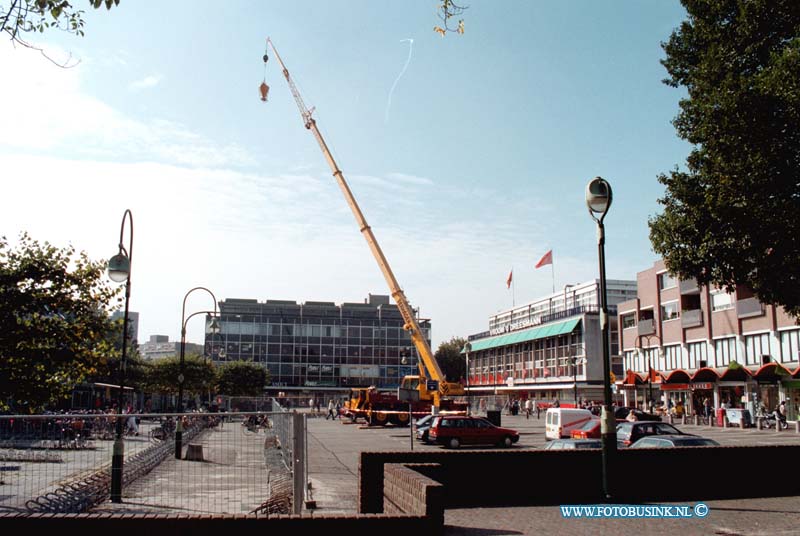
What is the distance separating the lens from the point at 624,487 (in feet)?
41.9

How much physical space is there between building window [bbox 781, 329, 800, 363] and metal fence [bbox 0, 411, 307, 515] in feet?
143

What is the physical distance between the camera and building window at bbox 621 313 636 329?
69250 mm

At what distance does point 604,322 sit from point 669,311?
5497 cm

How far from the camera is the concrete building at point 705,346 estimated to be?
4862 cm

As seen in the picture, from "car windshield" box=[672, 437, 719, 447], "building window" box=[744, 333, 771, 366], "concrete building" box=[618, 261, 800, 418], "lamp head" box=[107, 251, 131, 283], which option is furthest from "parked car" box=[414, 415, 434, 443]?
"building window" box=[744, 333, 771, 366]

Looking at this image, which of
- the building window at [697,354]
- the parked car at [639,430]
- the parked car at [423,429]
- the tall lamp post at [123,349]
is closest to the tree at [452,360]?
the building window at [697,354]

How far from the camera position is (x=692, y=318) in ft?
192

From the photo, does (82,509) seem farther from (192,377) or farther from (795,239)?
(192,377)

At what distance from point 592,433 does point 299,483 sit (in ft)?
69.1

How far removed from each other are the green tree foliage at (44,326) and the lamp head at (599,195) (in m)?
12.2

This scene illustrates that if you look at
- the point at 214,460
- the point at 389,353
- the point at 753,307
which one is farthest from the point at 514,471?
the point at 389,353

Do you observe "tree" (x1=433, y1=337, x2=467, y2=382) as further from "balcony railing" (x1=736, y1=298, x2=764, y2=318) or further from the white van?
the white van

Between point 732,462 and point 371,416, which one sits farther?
point 371,416

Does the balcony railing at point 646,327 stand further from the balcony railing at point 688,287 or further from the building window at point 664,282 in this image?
the balcony railing at point 688,287
